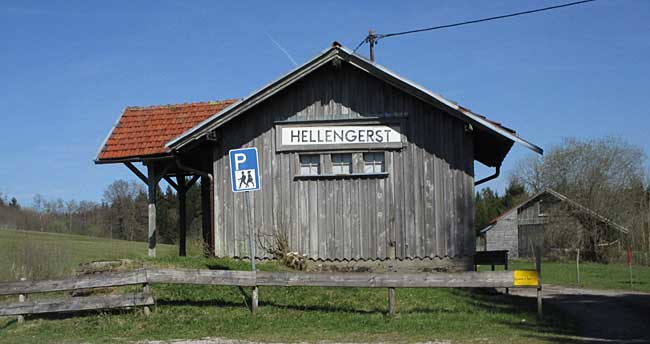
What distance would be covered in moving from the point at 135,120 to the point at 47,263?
4.87 metres

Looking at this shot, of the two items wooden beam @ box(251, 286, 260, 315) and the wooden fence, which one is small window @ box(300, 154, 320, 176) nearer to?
the wooden fence

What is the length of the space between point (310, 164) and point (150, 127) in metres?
5.56

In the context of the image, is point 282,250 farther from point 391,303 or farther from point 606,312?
point 606,312

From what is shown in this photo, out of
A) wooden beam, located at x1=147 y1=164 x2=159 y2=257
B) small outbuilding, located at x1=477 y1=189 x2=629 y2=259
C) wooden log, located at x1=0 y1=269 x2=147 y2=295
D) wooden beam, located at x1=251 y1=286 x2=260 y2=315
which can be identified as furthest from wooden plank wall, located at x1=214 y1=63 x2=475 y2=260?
small outbuilding, located at x1=477 y1=189 x2=629 y2=259

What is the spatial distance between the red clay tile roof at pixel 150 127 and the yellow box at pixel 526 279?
10639 mm

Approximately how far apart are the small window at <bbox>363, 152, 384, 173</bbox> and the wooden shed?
3cm

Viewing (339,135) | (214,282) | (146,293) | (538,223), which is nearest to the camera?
(146,293)

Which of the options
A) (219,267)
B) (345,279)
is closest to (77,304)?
(219,267)

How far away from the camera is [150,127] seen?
2231cm

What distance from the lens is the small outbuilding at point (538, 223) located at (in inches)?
2333

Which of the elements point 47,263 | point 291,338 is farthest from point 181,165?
point 291,338

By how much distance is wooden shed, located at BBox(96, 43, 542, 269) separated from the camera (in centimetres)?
1908

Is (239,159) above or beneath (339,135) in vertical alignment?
beneath

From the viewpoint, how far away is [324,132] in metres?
19.5
